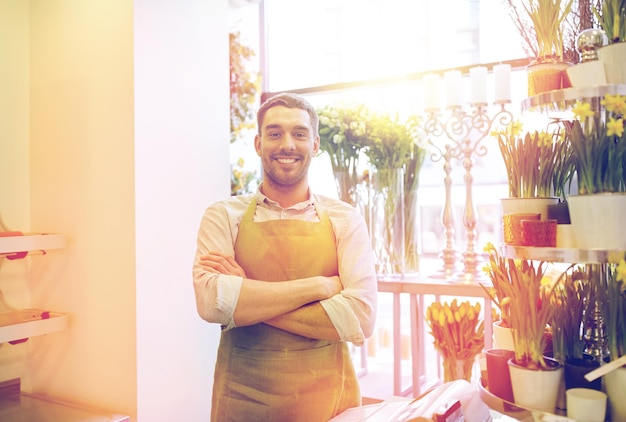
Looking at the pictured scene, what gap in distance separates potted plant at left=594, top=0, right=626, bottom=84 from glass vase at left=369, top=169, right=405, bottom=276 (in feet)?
5.12

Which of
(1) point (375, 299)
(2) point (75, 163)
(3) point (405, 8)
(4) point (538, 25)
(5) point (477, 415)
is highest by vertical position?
(3) point (405, 8)

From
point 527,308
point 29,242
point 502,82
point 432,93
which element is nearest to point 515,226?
point 527,308

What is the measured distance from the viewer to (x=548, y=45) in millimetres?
1387

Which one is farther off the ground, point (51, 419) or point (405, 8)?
point (405, 8)

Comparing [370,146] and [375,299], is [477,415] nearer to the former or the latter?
[375,299]

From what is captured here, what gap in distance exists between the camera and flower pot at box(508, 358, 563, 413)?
47.2 inches

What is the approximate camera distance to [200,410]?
2447mm

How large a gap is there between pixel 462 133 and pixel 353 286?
134 centimetres

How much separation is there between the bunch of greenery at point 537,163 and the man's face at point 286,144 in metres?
0.68

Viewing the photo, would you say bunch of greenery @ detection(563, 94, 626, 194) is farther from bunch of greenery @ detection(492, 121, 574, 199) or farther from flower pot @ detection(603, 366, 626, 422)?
flower pot @ detection(603, 366, 626, 422)

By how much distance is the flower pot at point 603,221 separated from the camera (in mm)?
1147

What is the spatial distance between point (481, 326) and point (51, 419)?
1.86 m

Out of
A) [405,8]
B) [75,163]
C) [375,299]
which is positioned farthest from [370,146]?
[75,163]

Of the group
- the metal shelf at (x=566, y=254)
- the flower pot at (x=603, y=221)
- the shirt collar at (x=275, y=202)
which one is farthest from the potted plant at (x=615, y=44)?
the shirt collar at (x=275, y=202)
